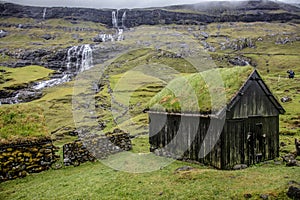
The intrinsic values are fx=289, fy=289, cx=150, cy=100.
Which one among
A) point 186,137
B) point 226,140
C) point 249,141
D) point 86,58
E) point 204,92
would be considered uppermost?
point 86,58

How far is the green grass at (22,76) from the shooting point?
87.6 metres

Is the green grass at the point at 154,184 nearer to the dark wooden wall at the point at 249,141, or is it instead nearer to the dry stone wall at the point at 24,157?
the dry stone wall at the point at 24,157

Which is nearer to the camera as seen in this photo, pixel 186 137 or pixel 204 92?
pixel 204 92

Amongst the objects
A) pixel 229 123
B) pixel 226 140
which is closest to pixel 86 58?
pixel 229 123

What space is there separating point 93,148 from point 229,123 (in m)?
10.7

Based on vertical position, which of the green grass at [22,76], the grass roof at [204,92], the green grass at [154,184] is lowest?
the green grass at [154,184]

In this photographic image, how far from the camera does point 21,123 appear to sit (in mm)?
20297

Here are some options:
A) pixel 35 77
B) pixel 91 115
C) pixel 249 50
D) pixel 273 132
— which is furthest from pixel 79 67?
pixel 273 132

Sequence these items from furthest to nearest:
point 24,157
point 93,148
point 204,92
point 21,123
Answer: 1. point 93,148
2. point 204,92
3. point 21,123
4. point 24,157

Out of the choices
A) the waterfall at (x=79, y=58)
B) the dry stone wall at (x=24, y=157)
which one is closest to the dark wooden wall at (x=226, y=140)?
the dry stone wall at (x=24, y=157)

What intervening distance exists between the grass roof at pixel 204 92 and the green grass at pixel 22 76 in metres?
71.2

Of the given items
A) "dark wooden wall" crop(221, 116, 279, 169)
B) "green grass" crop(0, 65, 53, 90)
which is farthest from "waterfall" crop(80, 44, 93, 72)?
"dark wooden wall" crop(221, 116, 279, 169)

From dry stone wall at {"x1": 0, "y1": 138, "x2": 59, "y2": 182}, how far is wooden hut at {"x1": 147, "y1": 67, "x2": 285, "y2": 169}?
33.0 ft

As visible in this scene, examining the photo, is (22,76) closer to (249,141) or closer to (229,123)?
(229,123)
